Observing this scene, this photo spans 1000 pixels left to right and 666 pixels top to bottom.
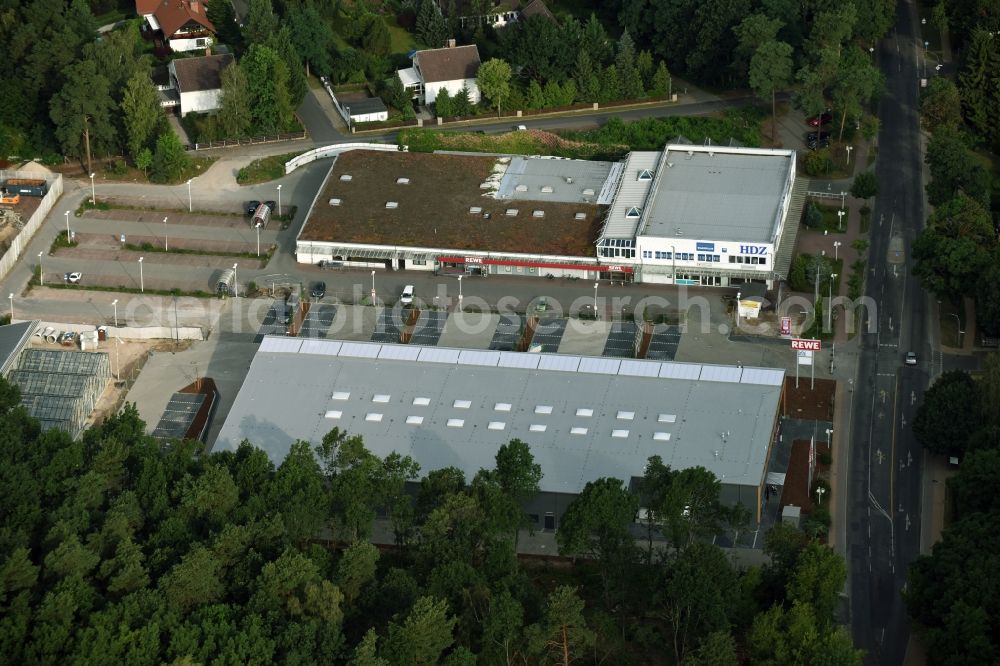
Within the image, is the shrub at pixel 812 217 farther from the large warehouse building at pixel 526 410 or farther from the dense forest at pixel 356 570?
the dense forest at pixel 356 570

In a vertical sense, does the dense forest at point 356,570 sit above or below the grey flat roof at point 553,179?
above

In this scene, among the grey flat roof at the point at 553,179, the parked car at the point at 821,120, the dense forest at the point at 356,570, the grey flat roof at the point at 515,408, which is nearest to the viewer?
the dense forest at the point at 356,570

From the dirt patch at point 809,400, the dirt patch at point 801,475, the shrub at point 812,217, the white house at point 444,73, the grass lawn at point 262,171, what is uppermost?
the dirt patch at point 801,475

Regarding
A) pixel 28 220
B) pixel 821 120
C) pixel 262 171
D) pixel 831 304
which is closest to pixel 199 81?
pixel 262 171

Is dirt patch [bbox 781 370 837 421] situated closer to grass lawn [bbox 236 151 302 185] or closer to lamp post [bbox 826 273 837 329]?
lamp post [bbox 826 273 837 329]

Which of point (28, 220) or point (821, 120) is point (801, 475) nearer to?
point (821, 120)

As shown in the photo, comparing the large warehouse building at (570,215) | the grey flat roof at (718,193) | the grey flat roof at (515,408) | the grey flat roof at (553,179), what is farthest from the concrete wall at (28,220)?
the grey flat roof at (718,193)

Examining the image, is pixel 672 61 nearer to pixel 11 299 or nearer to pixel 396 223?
pixel 396 223
